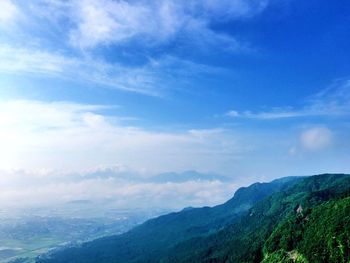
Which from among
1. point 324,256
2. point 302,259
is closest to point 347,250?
point 324,256

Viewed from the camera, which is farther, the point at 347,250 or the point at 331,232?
the point at 331,232

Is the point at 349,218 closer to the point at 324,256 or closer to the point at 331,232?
the point at 331,232

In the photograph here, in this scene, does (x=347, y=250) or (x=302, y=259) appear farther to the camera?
(x=302, y=259)

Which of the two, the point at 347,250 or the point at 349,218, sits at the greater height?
the point at 349,218

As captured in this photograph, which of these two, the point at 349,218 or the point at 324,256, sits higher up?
the point at 349,218

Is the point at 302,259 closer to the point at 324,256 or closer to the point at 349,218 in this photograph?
the point at 324,256

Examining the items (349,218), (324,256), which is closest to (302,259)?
(324,256)

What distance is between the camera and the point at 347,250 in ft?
589

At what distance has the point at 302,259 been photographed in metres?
199

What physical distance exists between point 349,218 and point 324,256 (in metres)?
24.5

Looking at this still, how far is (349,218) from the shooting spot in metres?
198

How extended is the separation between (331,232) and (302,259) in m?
18.9

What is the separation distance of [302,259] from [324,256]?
1500 cm

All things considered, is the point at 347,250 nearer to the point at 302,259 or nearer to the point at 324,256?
the point at 324,256
